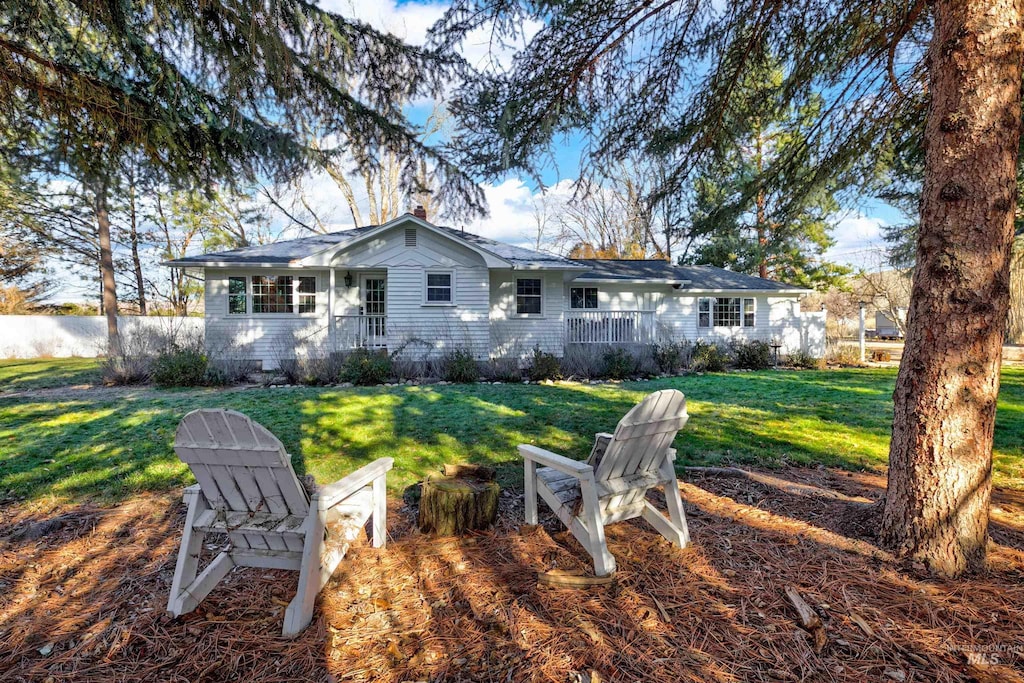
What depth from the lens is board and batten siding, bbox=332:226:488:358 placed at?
12.3 meters

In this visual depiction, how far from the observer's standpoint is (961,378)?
237 centimetres

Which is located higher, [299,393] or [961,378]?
[961,378]

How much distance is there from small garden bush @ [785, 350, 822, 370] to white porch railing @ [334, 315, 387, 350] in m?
12.4

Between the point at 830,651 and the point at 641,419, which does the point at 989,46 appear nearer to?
the point at 641,419

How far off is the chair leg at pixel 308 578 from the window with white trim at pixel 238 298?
12.2m

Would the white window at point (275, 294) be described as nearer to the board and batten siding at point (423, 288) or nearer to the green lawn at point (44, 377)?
the board and batten siding at point (423, 288)

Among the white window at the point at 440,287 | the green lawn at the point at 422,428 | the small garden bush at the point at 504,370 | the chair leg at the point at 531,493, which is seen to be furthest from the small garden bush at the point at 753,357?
the chair leg at the point at 531,493

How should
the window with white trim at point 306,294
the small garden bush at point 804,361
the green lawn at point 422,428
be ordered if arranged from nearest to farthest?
1. the green lawn at point 422,428
2. the window with white trim at point 306,294
3. the small garden bush at point 804,361

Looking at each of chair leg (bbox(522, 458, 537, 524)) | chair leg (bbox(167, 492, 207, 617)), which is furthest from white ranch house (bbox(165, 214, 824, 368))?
chair leg (bbox(167, 492, 207, 617))

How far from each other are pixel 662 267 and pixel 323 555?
1741 cm

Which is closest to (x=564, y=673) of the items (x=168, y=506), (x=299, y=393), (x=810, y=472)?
(x=168, y=506)

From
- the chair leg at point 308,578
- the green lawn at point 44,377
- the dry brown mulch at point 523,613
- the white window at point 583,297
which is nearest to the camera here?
the dry brown mulch at point 523,613

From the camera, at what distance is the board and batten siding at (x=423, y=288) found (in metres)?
12.3

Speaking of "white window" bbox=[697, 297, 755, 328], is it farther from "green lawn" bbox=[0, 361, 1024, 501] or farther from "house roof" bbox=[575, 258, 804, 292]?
"green lawn" bbox=[0, 361, 1024, 501]
